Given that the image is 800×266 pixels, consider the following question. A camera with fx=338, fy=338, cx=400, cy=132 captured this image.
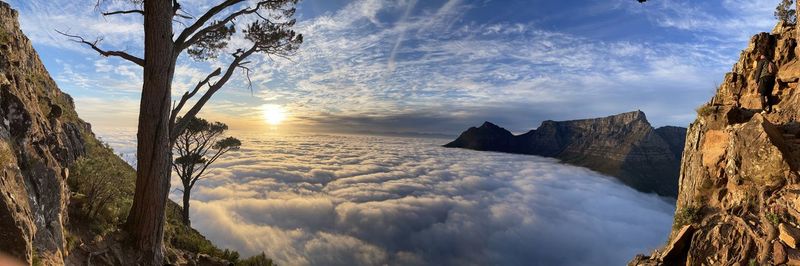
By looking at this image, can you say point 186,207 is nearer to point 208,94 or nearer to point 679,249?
point 208,94

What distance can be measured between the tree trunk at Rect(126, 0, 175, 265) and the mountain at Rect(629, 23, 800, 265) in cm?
1508

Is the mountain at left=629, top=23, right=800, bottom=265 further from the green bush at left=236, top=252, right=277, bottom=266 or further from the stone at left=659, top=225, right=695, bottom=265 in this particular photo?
the green bush at left=236, top=252, right=277, bottom=266

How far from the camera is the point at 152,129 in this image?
27.4ft

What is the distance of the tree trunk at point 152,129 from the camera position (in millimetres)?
8234

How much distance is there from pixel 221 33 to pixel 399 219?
85.4 m

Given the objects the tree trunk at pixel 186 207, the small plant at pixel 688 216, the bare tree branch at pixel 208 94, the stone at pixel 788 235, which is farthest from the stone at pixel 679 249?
the tree trunk at pixel 186 207

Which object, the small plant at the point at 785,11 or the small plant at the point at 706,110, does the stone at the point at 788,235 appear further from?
the small plant at the point at 785,11

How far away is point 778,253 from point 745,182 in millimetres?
4132

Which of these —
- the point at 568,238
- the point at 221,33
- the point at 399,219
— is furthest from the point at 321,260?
the point at 568,238

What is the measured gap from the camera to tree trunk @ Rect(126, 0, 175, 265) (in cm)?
823

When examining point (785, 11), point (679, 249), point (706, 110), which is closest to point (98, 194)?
point (679, 249)

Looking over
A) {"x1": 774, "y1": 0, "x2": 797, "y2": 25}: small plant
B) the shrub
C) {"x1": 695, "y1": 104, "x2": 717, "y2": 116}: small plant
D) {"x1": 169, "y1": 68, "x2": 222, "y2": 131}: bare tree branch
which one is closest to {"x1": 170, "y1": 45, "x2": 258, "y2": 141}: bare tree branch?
{"x1": 169, "y1": 68, "x2": 222, "y2": 131}: bare tree branch

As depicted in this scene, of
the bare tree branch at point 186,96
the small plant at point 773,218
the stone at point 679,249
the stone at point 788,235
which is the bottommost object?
the stone at point 679,249

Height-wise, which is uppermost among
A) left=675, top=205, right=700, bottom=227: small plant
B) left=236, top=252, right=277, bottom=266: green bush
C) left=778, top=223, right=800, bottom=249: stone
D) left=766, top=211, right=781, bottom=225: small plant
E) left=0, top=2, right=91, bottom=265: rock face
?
left=0, top=2, right=91, bottom=265: rock face
